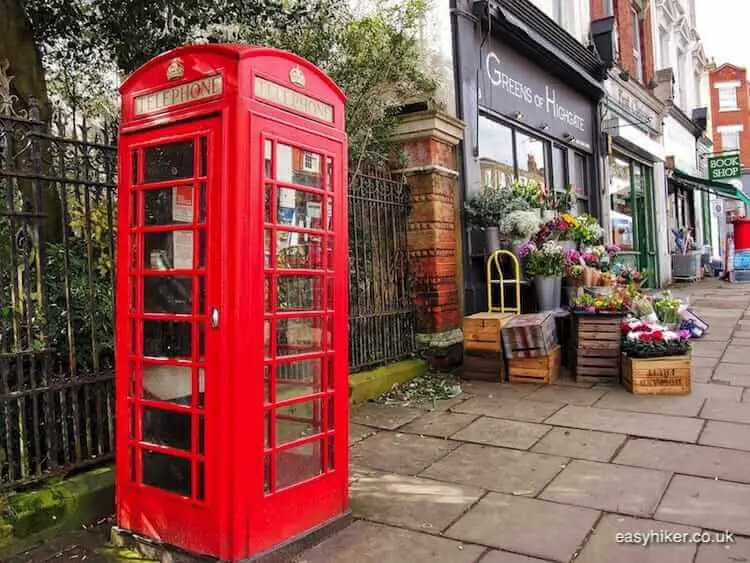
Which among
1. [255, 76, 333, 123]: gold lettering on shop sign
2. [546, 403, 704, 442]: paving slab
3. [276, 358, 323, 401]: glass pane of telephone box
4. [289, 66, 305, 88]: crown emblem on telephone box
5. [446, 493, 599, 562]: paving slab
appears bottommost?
[446, 493, 599, 562]: paving slab

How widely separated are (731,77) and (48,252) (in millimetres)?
44992

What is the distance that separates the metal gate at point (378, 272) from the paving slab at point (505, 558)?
331 cm

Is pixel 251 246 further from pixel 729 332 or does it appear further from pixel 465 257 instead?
pixel 729 332

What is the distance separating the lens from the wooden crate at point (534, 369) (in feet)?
21.2

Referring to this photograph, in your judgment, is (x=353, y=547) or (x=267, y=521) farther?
(x=353, y=547)

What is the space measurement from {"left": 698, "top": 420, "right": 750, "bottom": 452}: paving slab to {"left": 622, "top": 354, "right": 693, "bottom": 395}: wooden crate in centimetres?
93

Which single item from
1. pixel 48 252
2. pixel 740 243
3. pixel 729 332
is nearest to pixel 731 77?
pixel 740 243

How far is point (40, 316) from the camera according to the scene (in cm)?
349

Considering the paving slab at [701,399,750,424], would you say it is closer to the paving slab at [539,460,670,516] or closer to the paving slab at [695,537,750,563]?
the paving slab at [539,460,670,516]

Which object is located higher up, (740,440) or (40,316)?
(40,316)

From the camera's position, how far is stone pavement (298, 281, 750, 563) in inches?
116

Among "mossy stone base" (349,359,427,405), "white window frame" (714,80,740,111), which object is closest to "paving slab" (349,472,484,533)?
"mossy stone base" (349,359,427,405)

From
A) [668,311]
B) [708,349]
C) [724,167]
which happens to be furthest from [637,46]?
[668,311]

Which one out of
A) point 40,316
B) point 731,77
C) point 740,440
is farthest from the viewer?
point 731,77
